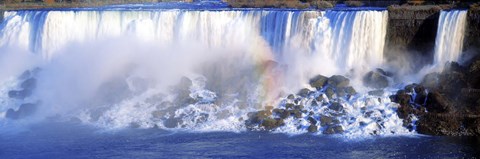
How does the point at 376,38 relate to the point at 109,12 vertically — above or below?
below

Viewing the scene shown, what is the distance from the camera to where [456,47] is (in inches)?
910

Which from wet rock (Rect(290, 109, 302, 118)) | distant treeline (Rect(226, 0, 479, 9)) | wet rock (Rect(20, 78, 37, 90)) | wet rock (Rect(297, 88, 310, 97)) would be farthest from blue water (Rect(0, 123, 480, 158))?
distant treeline (Rect(226, 0, 479, 9))

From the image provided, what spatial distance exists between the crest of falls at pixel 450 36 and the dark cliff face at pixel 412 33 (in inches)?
19.8

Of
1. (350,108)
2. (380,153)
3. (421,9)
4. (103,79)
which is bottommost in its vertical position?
(380,153)

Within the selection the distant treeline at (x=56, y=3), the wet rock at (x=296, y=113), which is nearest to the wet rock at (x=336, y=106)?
the wet rock at (x=296, y=113)

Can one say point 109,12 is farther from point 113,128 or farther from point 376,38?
point 376,38

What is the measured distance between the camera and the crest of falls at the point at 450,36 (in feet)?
75.4

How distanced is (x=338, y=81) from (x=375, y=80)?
1.34 metres

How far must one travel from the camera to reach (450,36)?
23141 mm

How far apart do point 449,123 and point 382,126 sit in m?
2.03

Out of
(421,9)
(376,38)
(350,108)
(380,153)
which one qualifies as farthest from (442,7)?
(380,153)

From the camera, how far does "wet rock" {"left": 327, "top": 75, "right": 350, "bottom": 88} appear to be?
2305 centimetres

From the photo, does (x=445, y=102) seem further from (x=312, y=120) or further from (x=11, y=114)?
(x=11, y=114)

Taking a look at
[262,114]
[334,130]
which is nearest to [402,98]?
[334,130]
